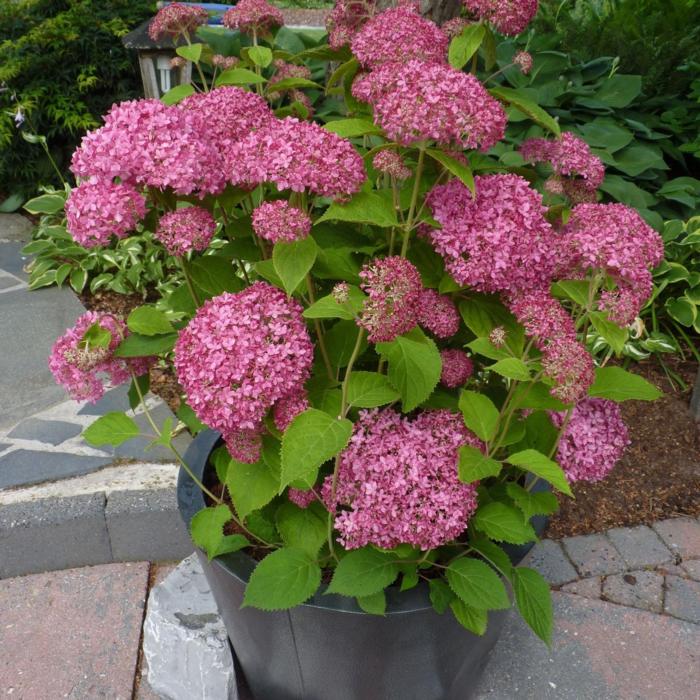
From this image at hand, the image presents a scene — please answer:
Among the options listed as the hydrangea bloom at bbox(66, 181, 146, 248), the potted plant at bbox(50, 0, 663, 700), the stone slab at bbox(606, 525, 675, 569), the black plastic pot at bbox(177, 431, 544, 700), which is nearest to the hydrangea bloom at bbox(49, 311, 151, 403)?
the potted plant at bbox(50, 0, 663, 700)

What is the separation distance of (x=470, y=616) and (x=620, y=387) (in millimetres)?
485

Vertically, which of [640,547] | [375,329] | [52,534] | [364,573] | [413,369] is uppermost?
[375,329]

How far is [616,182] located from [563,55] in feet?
2.29

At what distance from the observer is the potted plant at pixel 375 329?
1024 millimetres

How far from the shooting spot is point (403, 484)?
113 centimetres

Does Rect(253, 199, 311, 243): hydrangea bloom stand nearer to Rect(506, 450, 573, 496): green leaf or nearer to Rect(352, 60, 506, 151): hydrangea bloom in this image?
Rect(352, 60, 506, 151): hydrangea bloom

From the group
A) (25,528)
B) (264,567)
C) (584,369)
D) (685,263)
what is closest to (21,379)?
(25,528)

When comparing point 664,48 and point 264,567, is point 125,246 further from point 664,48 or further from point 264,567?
point 664,48

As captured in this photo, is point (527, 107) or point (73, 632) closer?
point (527, 107)

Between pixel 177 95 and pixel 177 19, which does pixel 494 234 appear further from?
pixel 177 19

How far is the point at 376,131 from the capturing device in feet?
3.63

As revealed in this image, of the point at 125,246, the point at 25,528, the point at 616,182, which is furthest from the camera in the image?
the point at 125,246

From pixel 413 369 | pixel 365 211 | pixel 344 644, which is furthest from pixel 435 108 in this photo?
pixel 344 644

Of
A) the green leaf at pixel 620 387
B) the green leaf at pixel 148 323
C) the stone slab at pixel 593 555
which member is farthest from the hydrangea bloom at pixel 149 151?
the stone slab at pixel 593 555
